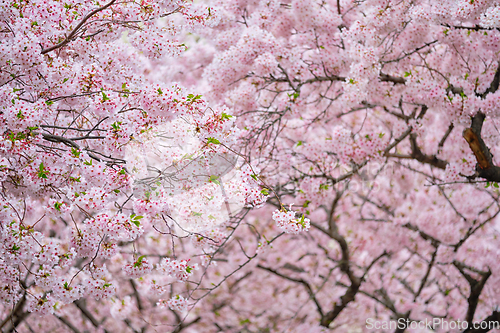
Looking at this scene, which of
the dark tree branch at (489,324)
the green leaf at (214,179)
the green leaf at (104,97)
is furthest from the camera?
the dark tree branch at (489,324)

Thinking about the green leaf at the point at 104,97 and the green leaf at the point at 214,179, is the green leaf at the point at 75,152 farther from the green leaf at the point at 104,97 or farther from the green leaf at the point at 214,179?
the green leaf at the point at 214,179

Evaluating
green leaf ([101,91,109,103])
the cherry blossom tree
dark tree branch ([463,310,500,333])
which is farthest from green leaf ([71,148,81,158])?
dark tree branch ([463,310,500,333])

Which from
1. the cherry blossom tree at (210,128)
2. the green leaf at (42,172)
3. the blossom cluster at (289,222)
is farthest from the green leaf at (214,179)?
the green leaf at (42,172)

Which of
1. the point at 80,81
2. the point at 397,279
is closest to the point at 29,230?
the point at 80,81

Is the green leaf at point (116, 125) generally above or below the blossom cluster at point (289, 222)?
below

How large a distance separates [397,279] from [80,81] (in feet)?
24.1

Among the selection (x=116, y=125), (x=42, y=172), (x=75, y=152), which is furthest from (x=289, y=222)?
(x=42, y=172)

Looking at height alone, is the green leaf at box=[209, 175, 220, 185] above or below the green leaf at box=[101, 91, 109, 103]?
above

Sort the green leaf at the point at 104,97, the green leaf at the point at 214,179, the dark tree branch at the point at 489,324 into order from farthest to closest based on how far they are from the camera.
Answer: the dark tree branch at the point at 489,324, the green leaf at the point at 214,179, the green leaf at the point at 104,97

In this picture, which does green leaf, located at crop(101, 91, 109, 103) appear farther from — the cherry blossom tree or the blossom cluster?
the blossom cluster

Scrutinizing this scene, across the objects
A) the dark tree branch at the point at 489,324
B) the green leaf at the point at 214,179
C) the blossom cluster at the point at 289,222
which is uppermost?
the dark tree branch at the point at 489,324

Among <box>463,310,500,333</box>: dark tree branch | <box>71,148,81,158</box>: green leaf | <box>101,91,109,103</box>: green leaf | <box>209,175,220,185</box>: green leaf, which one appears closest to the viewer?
<box>71,148,81,158</box>: green leaf

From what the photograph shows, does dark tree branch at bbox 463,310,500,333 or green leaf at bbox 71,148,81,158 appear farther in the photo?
dark tree branch at bbox 463,310,500,333

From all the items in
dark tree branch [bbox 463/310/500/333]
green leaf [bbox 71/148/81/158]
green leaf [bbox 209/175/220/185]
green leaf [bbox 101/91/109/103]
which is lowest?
green leaf [bbox 71/148/81/158]
